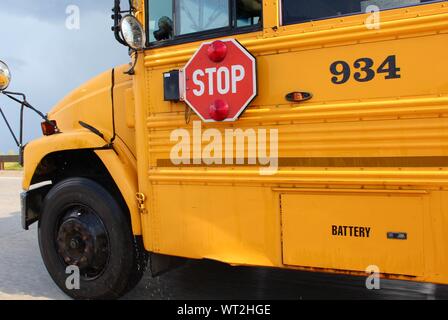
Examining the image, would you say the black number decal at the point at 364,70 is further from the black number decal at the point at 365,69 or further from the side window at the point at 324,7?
the side window at the point at 324,7

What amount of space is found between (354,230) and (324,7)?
1.26m

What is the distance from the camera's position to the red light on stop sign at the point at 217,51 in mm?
2738

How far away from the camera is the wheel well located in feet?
11.8

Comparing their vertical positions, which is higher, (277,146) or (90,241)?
(277,146)

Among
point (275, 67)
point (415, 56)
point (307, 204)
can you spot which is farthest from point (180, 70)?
point (415, 56)

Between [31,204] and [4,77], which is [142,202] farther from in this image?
[4,77]

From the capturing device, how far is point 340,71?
2516 millimetres

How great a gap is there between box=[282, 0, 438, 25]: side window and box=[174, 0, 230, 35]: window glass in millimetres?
391

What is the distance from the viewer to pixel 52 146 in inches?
141

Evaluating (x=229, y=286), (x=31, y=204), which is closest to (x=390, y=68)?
(x=229, y=286)

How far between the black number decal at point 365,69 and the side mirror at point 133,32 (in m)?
1.43

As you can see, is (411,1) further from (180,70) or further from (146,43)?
(146,43)

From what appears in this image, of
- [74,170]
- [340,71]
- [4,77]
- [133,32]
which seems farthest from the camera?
[74,170]

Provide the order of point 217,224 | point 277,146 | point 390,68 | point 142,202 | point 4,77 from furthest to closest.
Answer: point 4,77 < point 142,202 < point 217,224 < point 277,146 < point 390,68
